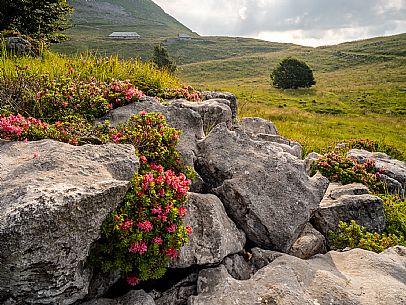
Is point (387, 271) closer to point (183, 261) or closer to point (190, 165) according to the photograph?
point (183, 261)

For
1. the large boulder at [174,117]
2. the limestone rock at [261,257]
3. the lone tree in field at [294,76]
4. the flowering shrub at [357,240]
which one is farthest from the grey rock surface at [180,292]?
the lone tree in field at [294,76]

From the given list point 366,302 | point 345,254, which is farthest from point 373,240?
point 366,302

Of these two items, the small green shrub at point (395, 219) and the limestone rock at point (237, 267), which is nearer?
the limestone rock at point (237, 267)

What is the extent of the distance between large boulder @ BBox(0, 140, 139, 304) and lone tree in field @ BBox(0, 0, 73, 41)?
15967mm

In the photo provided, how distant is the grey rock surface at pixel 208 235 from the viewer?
6387 millimetres

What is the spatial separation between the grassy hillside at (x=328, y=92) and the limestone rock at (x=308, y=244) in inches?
501

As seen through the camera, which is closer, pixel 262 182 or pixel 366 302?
pixel 366 302

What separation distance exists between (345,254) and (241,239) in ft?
8.89

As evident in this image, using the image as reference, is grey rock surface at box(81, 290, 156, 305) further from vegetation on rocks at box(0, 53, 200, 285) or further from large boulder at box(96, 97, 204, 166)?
large boulder at box(96, 97, 204, 166)

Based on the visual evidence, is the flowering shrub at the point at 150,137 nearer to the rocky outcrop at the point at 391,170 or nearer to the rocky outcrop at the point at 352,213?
the rocky outcrop at the point at 352,213

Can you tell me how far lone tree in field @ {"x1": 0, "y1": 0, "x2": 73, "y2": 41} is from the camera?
60.7 feet

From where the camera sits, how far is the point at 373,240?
9.02 meters

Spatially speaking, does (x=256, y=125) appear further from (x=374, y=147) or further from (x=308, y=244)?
(x=374, y=147)

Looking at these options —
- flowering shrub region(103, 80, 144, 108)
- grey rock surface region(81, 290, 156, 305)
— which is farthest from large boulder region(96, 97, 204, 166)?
grey rock surface region(81, 290, 156, 305)
